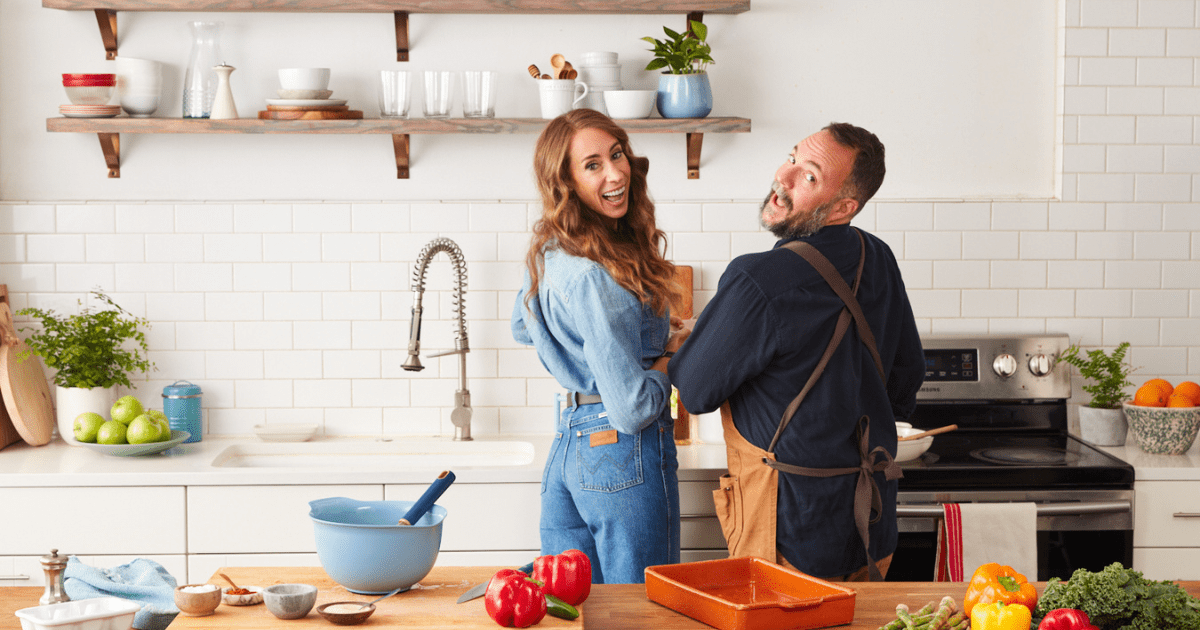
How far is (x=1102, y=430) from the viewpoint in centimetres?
312

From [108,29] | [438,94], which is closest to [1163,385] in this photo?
[438,94]

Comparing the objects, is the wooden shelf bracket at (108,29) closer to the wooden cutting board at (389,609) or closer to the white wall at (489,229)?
the white wall at (489,229)

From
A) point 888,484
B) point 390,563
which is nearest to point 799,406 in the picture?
point 888,484

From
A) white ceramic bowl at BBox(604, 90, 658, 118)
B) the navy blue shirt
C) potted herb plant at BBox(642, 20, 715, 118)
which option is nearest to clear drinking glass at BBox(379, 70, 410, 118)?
white ceramic bowl at BBox(604, 90, 658, 118)

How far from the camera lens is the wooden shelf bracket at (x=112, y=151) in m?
3.19

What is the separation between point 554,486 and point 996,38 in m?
2.18

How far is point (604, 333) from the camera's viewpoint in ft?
7.04

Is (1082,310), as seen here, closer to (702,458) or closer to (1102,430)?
(1102,430)

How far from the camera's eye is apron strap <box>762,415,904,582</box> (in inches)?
80.2

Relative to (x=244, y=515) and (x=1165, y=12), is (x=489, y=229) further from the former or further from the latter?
(x=1165, y=12)

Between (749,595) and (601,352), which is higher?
(601,352)

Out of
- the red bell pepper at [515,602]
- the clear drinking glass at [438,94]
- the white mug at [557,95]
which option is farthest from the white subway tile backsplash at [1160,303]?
the red bell pepper at [515,602]

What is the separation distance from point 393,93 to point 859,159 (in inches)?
62.8

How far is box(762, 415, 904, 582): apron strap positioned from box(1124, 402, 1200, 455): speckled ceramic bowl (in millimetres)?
1328
